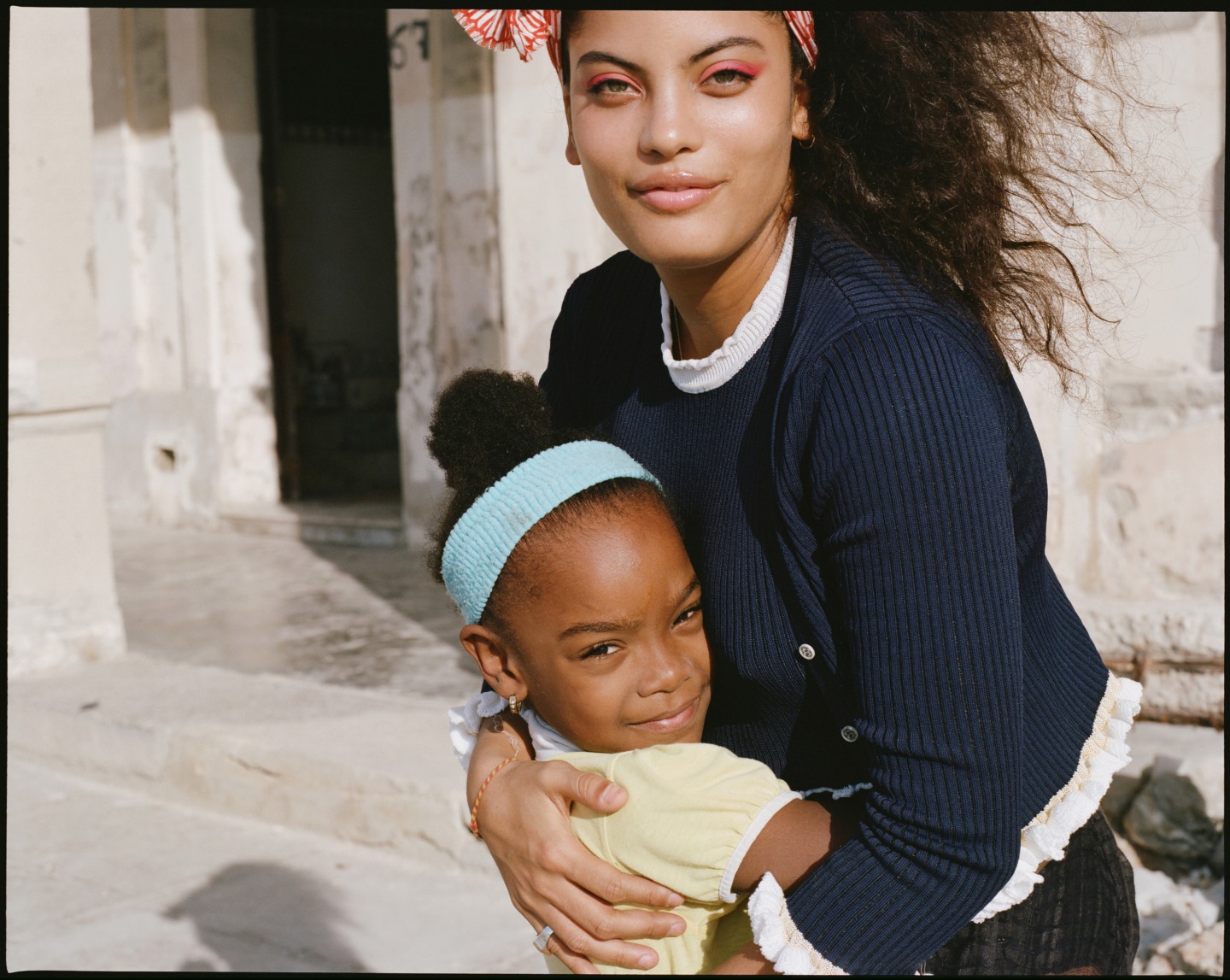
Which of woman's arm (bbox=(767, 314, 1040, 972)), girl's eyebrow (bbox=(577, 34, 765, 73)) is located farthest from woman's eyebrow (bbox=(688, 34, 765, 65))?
woman's arm (bbox=(767, 314, 1040, 972))

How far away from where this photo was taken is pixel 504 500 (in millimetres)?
1634

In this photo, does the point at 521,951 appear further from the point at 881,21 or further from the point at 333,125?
the point at 333,125

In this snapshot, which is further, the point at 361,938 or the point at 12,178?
the point at 12,178

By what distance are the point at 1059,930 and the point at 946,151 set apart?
33.8 inches

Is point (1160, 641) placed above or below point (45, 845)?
above

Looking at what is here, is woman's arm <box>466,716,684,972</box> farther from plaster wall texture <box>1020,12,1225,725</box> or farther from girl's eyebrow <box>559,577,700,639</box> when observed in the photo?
plaster wall texture <box>1020,12,1225,725</box>

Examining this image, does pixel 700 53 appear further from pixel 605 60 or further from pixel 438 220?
pixel 438 220

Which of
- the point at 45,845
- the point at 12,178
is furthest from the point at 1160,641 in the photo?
the point at 12,178

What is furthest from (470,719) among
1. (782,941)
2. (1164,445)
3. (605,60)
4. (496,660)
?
(1164,445)

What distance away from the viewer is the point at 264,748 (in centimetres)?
409

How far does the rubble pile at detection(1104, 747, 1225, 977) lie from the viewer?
11.4 feet

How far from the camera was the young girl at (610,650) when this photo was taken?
138cm

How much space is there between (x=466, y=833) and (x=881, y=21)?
9.03ft

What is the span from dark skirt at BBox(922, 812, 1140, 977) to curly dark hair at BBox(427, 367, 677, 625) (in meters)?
0.66
